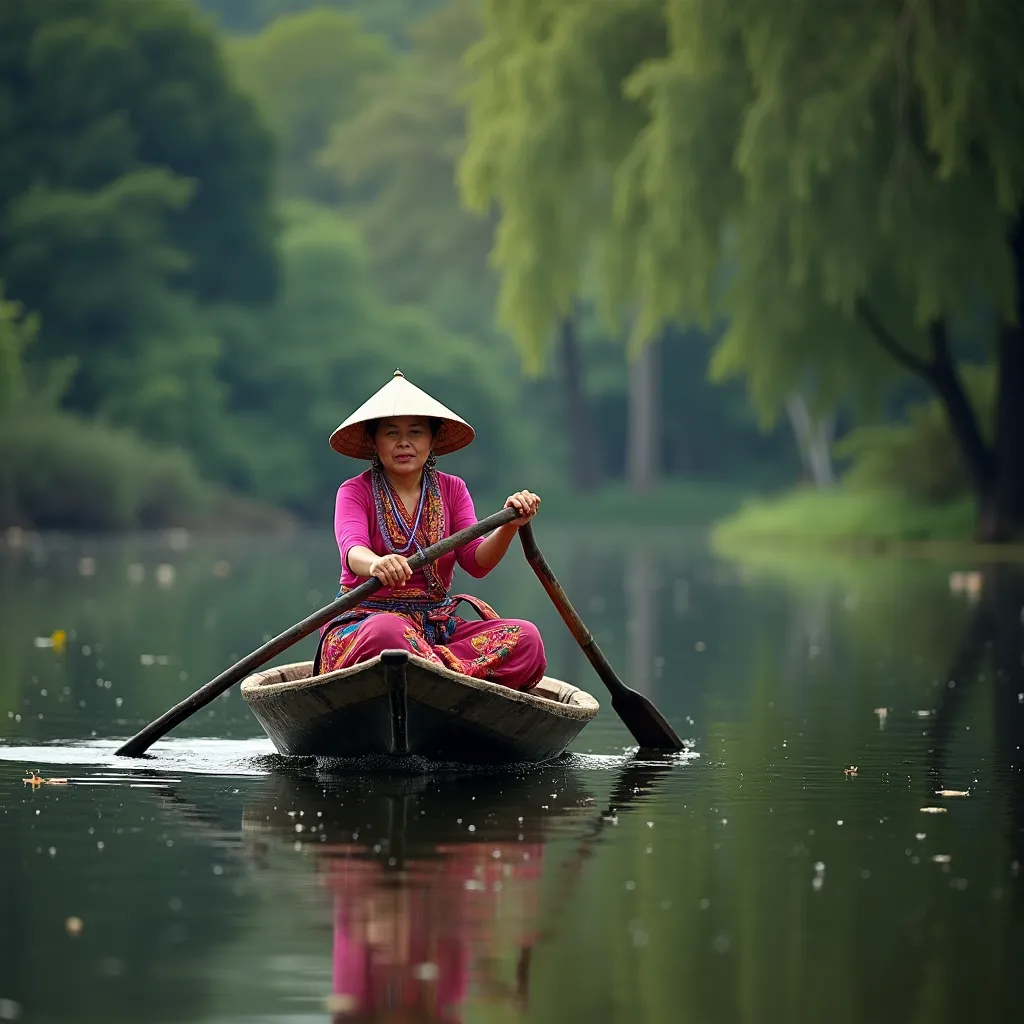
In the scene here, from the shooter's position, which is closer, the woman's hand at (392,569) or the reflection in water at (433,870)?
the reflection in water at (433,870)

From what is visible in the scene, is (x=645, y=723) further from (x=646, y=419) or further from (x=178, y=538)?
(x=646, y=419)

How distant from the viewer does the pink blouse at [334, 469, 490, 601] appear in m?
9.52

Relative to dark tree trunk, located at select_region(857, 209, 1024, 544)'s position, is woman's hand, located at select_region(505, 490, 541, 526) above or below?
below

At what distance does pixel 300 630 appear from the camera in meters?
9.48

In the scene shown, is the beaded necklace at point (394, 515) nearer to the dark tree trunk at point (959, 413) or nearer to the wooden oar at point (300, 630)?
the wooden oar at point (300, 630)

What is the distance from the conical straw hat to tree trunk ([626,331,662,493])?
5234 centimetres

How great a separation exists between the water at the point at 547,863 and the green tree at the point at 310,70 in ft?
225

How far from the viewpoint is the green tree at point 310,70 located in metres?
81.6

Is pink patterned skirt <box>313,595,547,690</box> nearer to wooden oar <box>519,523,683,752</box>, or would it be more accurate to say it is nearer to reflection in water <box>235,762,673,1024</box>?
reflection in water <box>235,762,673,1024</box>

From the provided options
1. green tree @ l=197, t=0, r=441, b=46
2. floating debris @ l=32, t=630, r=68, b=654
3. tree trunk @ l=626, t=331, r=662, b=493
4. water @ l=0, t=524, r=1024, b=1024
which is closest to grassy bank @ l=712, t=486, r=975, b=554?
floating debris @ l=32, t=630, r=68, b=654

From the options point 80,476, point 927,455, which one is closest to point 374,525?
point 927,455

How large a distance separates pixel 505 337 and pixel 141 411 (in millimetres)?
26389

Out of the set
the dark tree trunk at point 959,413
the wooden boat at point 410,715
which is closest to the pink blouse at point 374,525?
the wooden boat at point 410,715

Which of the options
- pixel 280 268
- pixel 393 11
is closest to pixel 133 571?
pixel 280 268
